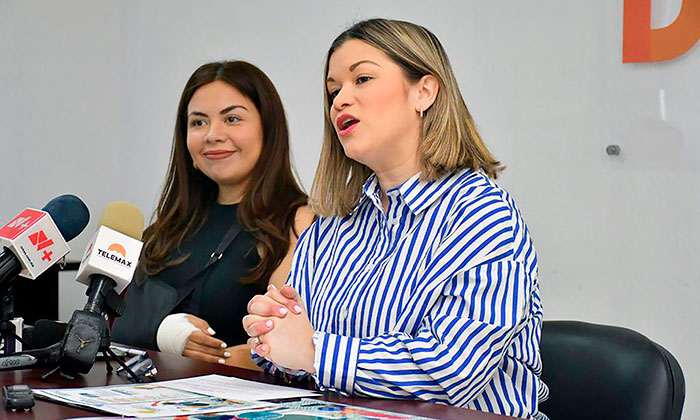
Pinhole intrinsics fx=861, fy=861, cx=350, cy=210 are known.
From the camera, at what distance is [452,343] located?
4.35ft

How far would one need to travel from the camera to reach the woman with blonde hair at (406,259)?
135 centimetres

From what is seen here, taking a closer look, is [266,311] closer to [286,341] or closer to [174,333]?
[286,341]

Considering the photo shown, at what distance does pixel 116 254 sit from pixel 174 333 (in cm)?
69

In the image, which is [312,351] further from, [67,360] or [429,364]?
[67,360]

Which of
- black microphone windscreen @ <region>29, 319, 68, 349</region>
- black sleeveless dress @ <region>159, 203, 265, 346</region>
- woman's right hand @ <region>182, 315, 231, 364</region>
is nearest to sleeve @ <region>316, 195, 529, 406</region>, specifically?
black microphone windscreen @ <region>29, 319, 68, 349</region>

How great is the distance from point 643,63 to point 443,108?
1.29 metres

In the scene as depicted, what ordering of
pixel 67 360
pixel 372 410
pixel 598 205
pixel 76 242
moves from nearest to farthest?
pixel 372 410
pixel 67 360
pixel 598 205
pixel 76 242

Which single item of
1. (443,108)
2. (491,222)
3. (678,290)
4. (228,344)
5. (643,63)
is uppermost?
(643,63)

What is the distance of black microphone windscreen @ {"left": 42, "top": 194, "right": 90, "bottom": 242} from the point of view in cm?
163

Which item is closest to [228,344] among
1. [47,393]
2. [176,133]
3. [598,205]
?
[176,133]

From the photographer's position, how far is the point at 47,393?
129 centimetres

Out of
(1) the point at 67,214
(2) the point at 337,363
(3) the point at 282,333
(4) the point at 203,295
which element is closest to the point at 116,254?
(1) the point at 67,214

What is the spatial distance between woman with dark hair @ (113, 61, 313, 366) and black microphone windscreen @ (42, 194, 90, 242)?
57cm

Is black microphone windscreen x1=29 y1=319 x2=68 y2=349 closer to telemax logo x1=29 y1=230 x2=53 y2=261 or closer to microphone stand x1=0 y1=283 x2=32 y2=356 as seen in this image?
microphone stand x1=0 y1=283 x2=32 y2=356
